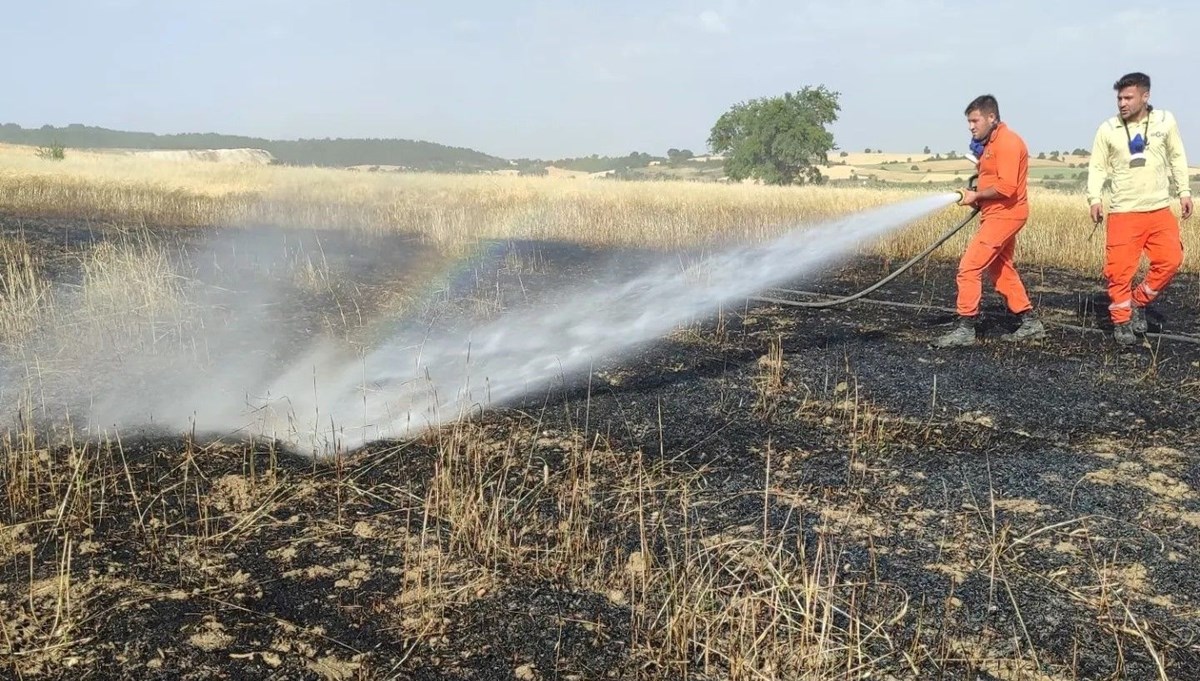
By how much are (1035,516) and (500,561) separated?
97.2 inches

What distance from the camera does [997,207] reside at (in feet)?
20.9

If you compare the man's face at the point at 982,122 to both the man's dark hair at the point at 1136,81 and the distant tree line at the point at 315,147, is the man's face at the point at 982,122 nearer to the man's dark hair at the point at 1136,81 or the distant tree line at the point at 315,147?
the man's dark hair at the point at 1136,81

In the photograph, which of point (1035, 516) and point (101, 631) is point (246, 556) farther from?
point (1035, 516)

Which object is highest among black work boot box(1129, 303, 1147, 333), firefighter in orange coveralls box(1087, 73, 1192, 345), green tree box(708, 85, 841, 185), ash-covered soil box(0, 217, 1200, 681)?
green tree box(708, 85, 841, 185)

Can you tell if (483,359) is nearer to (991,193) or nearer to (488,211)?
(991,193)

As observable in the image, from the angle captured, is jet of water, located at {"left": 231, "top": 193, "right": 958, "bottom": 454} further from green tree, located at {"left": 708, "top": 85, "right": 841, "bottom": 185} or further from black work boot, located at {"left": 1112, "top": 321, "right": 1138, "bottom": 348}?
green tree, located at {"left": 708, "top": 85, "right": 841, "bottom": 185}

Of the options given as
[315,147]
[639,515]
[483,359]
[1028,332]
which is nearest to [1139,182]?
[1028,332]

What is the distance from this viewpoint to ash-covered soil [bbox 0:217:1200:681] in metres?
2.69

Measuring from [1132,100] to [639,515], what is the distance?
5407 mm

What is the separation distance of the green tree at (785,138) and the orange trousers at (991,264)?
139 feet

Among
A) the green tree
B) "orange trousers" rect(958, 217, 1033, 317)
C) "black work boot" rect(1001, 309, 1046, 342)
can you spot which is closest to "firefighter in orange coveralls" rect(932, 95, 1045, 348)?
"orange trousers" rect(958, 217, 1033, 317)

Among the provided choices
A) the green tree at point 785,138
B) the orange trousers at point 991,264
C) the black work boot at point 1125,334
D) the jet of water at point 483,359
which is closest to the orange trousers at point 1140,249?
the black work boot at point 1125,334

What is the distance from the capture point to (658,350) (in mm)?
6879

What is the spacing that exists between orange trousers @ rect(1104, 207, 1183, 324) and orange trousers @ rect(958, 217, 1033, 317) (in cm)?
69
